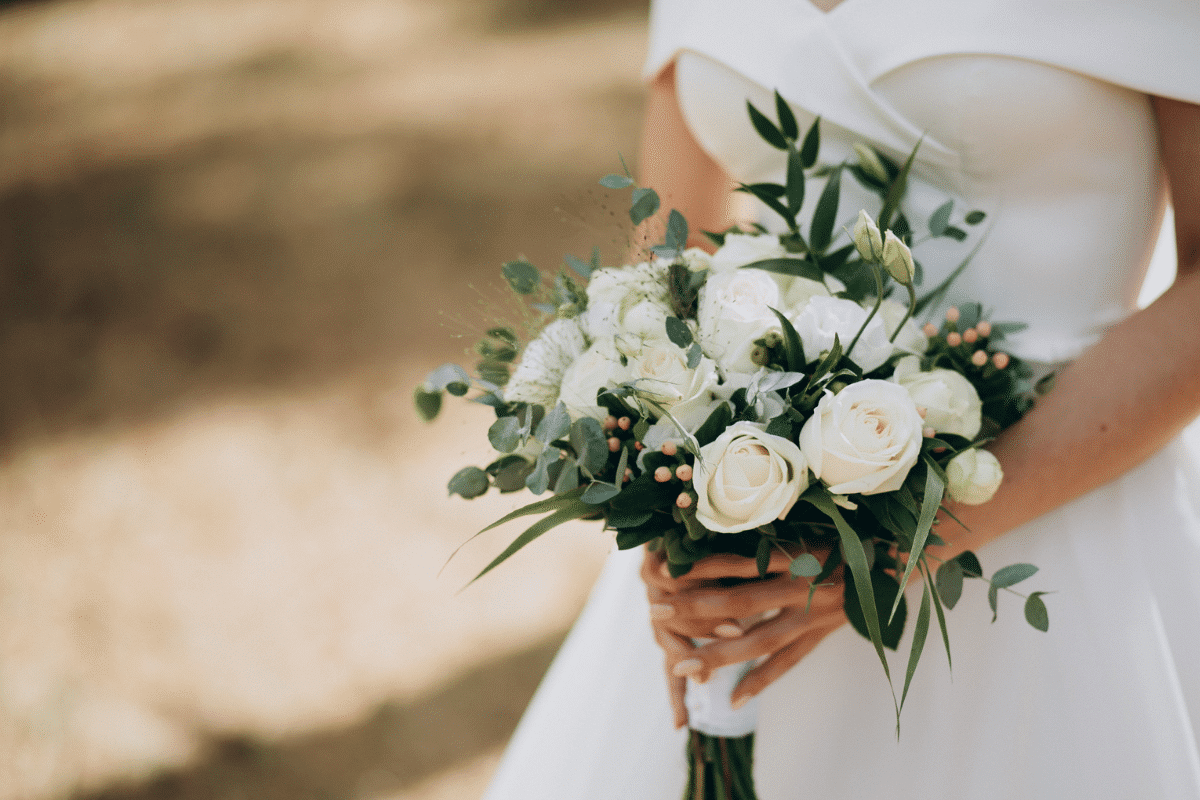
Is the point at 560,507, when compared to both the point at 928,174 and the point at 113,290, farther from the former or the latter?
the point at 113,290

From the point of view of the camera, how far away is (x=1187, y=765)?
2.99 feet

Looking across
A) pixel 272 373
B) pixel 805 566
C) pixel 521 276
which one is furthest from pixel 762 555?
pixel 272 373

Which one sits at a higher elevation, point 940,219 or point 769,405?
point 940,219

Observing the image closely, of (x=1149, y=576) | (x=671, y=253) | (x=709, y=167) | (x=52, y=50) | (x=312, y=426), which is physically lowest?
(x=1149, y=576)

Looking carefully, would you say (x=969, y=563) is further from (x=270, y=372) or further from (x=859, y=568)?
(x=270, y=372)

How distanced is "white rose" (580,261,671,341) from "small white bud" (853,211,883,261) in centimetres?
19

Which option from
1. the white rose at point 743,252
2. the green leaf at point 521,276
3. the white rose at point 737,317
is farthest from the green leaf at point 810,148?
the green leaf at point 521,276

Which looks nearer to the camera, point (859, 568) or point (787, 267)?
point (859, 568)

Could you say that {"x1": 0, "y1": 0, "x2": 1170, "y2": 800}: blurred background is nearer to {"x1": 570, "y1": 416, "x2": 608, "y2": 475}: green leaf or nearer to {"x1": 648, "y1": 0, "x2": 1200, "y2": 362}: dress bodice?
{"x1": 570, "y1": 416, "x2": 608, "y2": 475}: green leaf

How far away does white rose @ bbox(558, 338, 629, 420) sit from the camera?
81 cm

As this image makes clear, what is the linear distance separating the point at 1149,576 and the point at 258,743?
1.92 m

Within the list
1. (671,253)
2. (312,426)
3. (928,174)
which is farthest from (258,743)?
(928,174)

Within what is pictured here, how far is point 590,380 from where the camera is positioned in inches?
31.9

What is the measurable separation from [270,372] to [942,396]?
2.70 m
